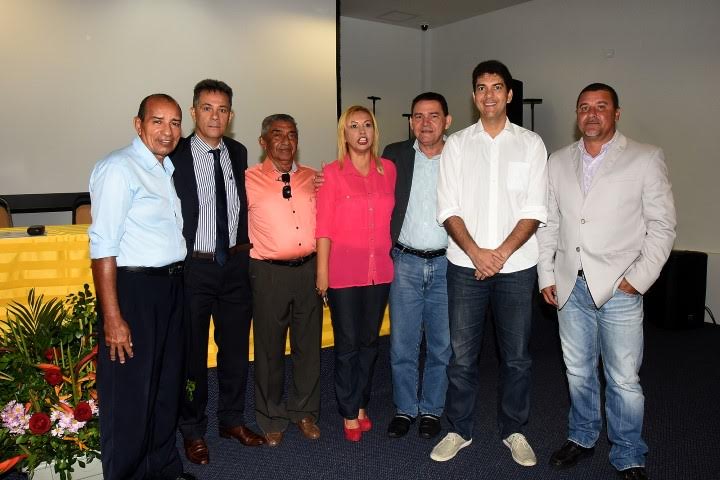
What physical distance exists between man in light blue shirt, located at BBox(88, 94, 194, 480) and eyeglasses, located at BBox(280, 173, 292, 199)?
61 centimetres

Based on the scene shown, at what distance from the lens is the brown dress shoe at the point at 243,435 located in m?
2.92

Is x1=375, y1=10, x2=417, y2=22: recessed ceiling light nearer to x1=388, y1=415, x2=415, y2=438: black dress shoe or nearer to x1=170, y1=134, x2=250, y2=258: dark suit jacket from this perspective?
x1=170, y1=134, x2=250, y2=258: dark suit jacket

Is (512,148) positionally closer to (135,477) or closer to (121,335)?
(121,335)

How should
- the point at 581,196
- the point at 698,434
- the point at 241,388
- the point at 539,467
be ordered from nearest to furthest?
the point at 581,196, the point at 539,467, the point at 241,388, the point at 698,434

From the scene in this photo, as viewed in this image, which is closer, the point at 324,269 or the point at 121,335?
the point at 121,335

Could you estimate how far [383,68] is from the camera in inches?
352

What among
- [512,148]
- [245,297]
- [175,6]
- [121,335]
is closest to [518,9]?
[175,6]

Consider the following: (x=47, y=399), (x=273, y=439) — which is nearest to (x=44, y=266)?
(x=47, y=399)

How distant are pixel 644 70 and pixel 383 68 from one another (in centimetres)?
394

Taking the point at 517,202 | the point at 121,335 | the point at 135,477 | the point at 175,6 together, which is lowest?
the point at 135,477

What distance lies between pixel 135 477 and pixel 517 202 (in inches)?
78.2

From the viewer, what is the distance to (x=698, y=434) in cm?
309

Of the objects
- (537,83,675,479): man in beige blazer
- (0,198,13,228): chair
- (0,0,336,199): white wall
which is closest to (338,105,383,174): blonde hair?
(537,83,675,479): man in beige blazer

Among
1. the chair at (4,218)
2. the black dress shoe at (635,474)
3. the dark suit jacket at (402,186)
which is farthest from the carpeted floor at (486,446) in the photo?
the chair at (4,218)
